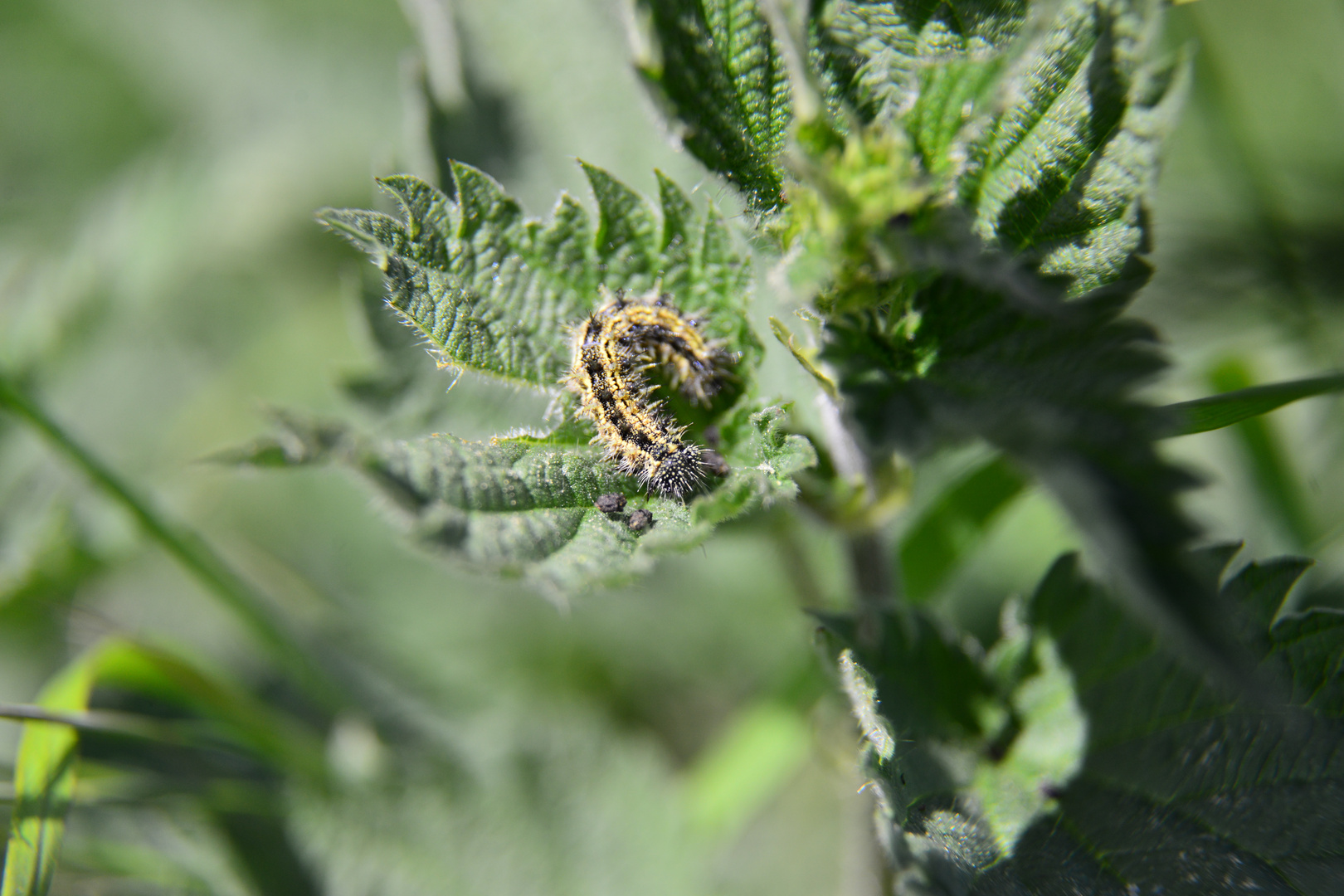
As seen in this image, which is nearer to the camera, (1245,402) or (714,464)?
(714,464)

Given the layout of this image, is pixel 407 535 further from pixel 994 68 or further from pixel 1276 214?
pixel 1276 214

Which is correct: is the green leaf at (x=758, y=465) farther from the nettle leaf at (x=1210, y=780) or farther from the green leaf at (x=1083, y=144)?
the nettle leaf at (x=1210, y=780)

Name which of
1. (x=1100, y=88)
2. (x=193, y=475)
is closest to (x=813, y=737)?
(x=1100, y=88)

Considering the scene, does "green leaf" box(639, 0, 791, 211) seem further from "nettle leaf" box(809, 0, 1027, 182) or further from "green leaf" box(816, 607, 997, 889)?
"green leaf" box(816, 607, 997, 889)

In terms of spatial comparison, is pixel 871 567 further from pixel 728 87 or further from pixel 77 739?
pixel 77 739

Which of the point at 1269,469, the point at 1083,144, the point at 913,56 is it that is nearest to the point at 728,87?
the point at 913,56
